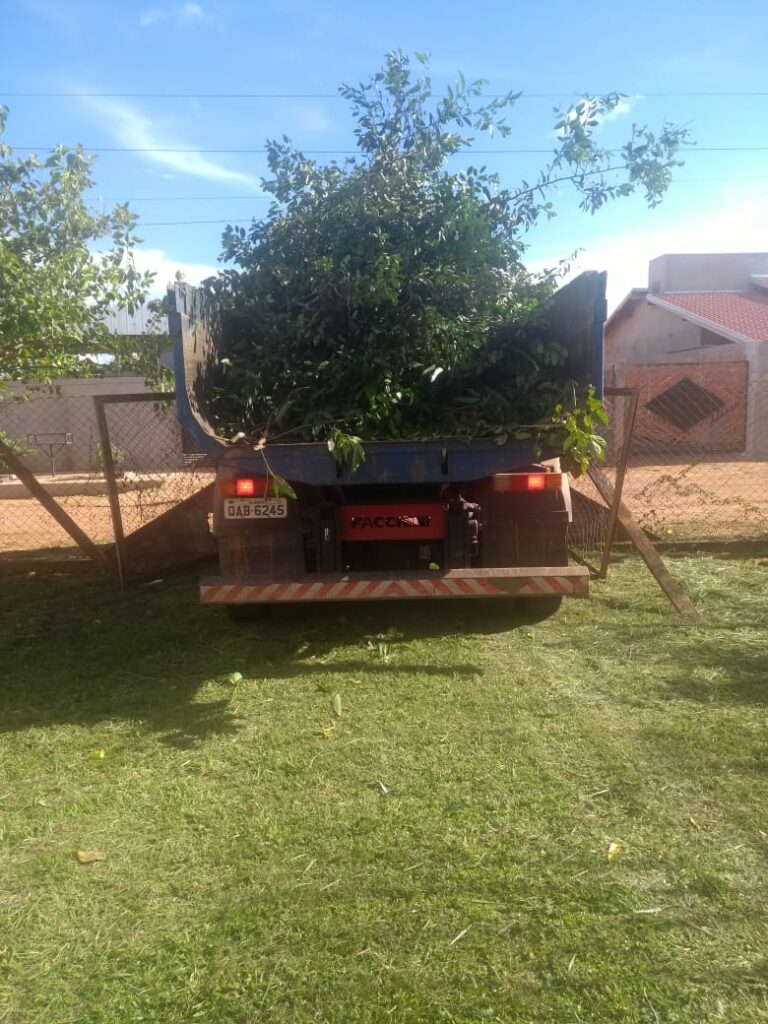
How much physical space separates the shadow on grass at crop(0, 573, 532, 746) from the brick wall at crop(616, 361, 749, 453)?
14.1m

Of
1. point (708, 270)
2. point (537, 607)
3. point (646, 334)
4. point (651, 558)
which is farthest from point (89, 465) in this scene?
point (708, 270)

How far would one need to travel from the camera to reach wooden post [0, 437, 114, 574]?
6523mm

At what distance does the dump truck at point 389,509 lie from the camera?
4.77 meters

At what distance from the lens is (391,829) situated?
118 inches

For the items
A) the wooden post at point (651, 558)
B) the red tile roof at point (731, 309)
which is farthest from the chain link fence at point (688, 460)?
the red tile roof at point (731, 309)

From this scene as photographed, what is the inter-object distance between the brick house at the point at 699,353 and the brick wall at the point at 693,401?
3 cm

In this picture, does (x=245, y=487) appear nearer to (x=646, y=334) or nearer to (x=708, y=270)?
(x=646, y=334)

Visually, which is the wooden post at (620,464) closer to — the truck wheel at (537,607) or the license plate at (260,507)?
the truck wheel at (537,607)

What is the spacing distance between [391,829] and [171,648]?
2.95 m

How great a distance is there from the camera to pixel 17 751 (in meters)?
3.86

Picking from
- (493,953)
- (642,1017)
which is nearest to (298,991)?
(493,953)

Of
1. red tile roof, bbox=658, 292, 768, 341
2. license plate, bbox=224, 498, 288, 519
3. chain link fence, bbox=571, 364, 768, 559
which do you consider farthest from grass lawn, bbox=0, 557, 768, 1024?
red tile roof, bbox=658, 292, 768, 341

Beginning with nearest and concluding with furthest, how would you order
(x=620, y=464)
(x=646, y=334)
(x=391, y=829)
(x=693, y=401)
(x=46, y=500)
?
(x=391, y=829) < (x=620, y=464) < (x=46, y=500) < (x=693, y=401) < (x=646, y=334)

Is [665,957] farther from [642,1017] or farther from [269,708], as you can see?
[269,708]
